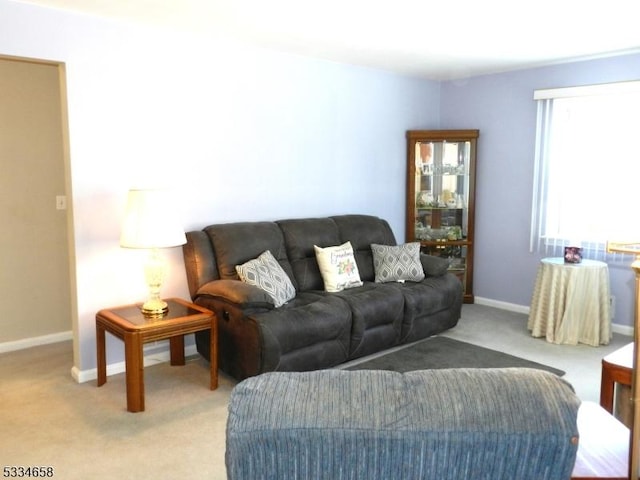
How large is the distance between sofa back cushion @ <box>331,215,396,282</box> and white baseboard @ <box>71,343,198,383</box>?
60.2 inches

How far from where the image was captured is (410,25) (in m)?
3.68

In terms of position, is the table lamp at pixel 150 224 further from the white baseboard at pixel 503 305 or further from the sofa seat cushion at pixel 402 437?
the white baseboard at pixel 503 305

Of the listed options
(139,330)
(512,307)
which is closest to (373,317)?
(139,330)

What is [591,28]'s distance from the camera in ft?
12.4

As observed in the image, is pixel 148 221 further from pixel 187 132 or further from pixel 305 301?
pixel 305 301

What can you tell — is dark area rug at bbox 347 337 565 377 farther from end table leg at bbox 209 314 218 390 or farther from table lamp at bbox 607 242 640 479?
table lamp at bbox 607 242 640 479

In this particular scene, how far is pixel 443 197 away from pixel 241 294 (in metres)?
2.97

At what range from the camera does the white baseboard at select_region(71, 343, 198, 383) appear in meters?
3.63

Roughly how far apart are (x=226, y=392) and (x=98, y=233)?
1346 millimetres

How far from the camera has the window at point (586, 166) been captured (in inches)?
179

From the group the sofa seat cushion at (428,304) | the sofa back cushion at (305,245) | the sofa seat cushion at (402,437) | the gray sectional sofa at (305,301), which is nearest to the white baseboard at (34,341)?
the gray sectional sofa at (305,301)

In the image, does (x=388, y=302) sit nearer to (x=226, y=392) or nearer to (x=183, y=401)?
(x=226, y=392)

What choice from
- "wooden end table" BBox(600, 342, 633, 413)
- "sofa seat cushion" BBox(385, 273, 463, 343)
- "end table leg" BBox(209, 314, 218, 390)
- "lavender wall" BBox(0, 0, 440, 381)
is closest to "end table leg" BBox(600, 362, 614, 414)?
"wooden end table" BBox(600, 342, 633, 413)

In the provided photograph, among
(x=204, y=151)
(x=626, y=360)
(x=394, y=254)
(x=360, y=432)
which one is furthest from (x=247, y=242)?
(x=360, y=432)
